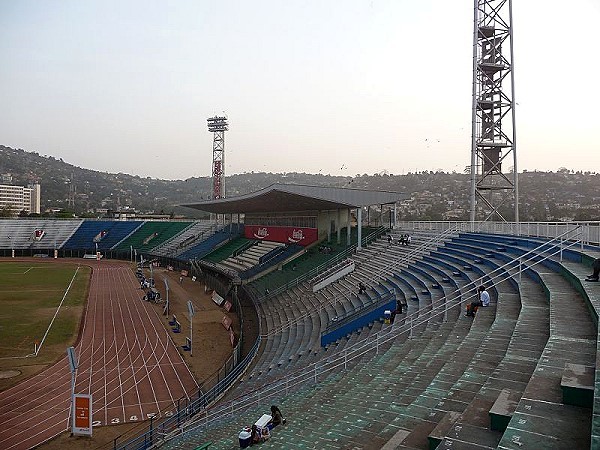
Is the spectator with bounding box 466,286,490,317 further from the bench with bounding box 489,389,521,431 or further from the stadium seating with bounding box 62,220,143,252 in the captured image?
the stadium seating with bounding box 62,220,143,252

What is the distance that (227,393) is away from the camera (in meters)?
14.9

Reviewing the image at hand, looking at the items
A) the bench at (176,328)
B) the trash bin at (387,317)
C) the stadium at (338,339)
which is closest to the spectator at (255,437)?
the stadium at (338,339)

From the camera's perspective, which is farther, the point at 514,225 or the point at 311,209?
the point at 311,209

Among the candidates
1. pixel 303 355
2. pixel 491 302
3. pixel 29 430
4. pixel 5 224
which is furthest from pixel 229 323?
pixel 5 224

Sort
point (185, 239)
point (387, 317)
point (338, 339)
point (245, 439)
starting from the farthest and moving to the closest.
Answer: point (185, 239) → point (338, 339) → point (387, 317) → point (245, 439)

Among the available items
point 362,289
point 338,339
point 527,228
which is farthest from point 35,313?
point 527,228

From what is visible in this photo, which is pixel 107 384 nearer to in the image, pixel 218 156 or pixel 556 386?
pixel 556 386

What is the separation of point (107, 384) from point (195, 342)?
6.49 m

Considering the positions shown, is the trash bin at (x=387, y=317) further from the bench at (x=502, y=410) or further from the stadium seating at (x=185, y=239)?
the stadium seating at (x=185, y=239)

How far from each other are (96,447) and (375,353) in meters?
7.84

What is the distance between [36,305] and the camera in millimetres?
32125

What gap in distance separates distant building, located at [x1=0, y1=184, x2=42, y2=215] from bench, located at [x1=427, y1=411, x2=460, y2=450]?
171436 millimetres

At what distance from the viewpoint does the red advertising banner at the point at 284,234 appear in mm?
37344

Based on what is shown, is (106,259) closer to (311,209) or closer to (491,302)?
(311,209)
